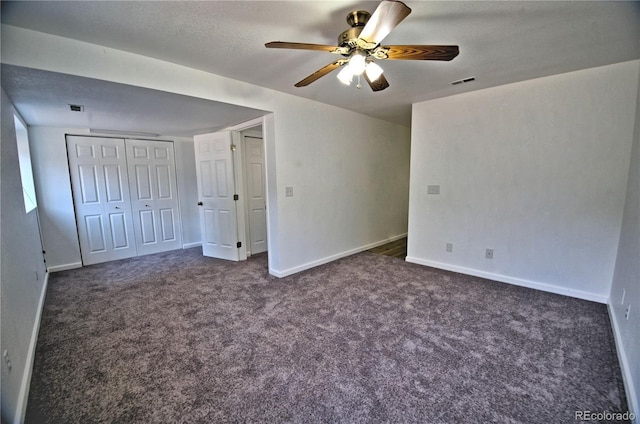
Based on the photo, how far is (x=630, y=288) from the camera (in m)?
1.91

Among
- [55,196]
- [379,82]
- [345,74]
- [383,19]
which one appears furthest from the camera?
[55,196]

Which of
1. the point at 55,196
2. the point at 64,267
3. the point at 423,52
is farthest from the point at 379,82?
the point at 64,267

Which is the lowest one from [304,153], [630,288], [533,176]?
[630,288]

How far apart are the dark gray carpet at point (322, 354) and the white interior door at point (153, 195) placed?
1.56 metres

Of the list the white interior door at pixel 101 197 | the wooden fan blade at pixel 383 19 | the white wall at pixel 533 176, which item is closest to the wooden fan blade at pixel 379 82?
the wooden fan blade at pixel 383 19

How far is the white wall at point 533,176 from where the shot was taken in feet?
8.40

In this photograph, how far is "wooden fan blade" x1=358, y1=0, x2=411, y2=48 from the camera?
1.23 meters

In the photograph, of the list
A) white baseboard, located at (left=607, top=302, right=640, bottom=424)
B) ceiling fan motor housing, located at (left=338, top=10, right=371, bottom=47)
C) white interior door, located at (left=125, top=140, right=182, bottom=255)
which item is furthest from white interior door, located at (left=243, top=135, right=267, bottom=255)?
white baseboard, located at (left=607, top=302, right=640, bottom=424)

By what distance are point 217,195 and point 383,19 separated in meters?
3.62

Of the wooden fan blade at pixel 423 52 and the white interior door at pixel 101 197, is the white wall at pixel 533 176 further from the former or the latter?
the white interior door at pixel 101 197

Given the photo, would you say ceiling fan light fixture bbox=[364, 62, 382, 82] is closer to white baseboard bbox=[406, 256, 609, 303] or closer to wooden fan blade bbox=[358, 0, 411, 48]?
wooden fan blade bbox=[358, 0, 411, 48]

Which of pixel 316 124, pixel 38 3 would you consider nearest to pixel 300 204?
pixel 316 124

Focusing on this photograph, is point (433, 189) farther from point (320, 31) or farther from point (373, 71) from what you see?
point (320, 31)

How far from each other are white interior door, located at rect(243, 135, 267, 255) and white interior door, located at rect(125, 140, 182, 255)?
1.60 meters
